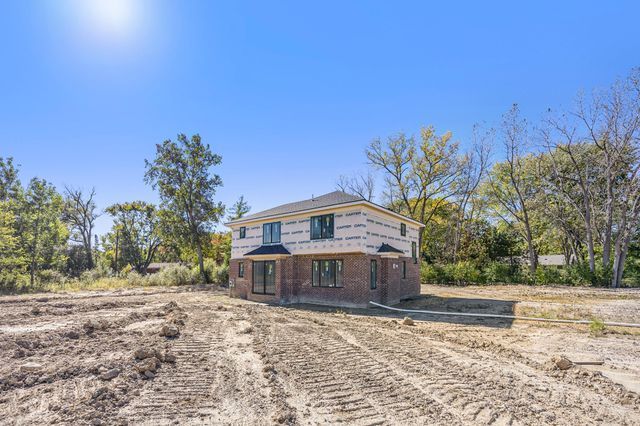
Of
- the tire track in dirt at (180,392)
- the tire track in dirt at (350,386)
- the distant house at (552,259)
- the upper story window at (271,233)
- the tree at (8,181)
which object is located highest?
the tree at (8,181)

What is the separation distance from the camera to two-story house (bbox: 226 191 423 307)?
15.9 m

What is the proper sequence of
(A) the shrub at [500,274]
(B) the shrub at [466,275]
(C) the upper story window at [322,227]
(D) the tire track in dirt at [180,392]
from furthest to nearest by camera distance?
(B) the shrub at [466,275] < (A) the shrub at [500,274] < (C) the upper story window at [322,227] < (D) the tire track in dirt at [180,392]

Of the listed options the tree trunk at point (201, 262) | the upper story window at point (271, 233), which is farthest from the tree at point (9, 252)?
the upper story window at point (271, 233)

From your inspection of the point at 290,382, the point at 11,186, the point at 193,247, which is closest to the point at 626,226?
the point at 290,382

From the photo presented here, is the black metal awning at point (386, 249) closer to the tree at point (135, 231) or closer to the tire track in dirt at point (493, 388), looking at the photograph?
the tire track in dirt at point (493, 388)

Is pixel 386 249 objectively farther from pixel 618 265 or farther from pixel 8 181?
pixel 8 181

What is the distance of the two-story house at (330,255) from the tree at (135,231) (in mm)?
30552

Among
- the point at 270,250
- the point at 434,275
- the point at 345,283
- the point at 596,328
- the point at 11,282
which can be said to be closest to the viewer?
the point at 596,328

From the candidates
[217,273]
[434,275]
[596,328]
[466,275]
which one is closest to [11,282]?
[217,273]

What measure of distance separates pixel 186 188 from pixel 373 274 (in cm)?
2192

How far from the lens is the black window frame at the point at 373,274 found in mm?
16034

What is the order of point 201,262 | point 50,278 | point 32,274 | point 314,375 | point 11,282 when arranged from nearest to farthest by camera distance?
point 314,375 → point 11,282 → point 32,274 → point 50,278 → point 201,262

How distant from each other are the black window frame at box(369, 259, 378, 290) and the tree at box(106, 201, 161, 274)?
122 feet

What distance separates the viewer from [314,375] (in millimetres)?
5957
